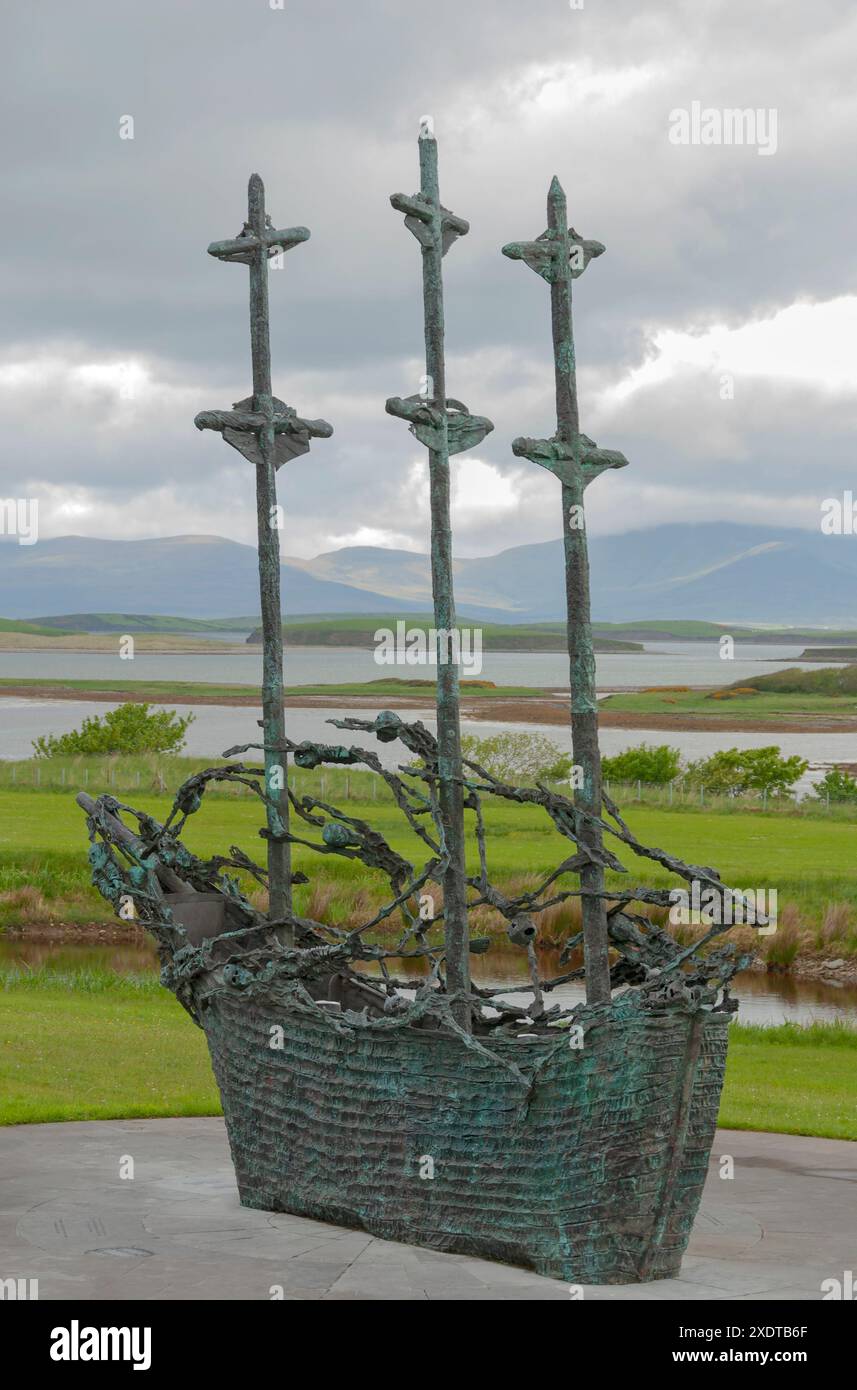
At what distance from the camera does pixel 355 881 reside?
995 inches

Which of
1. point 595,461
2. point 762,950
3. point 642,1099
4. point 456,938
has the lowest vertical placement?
point 762,950

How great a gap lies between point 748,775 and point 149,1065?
2767 cm

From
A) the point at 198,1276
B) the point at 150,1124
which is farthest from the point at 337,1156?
the point at 150,1124

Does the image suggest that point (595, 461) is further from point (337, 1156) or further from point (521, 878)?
point (521, 878)

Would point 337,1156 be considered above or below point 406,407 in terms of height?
below

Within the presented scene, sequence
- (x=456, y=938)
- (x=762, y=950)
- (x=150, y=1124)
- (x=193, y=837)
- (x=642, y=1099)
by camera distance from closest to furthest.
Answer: (x=642, y=1099)
(x=456, y=938)
(x=150, y=1124)
(x=762, y=950)
(x=193, y=837)

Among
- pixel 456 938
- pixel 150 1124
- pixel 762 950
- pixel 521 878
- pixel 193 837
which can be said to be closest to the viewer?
pixel 456 938

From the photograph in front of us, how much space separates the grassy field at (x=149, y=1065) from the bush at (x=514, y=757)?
19.5 metres

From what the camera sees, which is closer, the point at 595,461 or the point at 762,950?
the point at 595,461

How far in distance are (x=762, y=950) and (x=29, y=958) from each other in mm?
10351

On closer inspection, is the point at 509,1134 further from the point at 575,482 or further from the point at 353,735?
the point at 353,735

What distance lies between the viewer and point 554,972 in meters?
22.3

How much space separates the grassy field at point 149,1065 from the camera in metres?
13.1

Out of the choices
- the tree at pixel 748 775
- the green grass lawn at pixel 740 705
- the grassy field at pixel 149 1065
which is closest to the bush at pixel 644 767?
the tree at pixel 748 775
